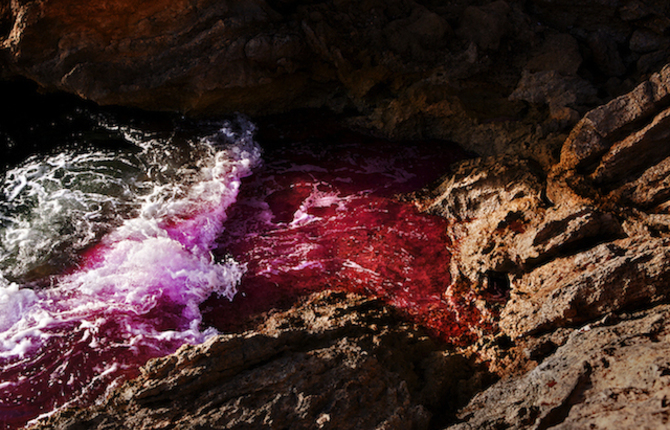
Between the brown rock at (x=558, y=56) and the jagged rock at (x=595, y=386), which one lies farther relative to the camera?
the brown rock at (x=558, y=56)

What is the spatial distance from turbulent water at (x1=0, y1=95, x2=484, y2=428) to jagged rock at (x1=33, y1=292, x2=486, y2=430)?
1.15m

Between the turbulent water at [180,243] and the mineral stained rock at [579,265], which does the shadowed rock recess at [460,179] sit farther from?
the turbulent water at [180,243]

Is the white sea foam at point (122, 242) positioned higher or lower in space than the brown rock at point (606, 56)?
lower

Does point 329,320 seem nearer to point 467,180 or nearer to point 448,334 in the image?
point 448,334

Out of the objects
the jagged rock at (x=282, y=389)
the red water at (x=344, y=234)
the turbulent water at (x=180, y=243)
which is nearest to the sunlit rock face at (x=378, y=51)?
the turbulent water at (x=180, y=243)

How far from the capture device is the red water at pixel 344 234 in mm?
5238

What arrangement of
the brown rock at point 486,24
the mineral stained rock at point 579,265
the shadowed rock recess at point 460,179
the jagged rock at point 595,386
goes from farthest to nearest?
the brown rock at point 486,24 → the shadowed rock recess at point 460,179 → the mineral stained rock at point 579,265 → the jagged rock at point 595,386

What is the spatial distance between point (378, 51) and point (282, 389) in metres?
5.87

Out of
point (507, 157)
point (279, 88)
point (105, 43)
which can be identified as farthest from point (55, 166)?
point (507, 157)

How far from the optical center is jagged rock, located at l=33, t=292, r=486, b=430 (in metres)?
3.15

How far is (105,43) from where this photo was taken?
7.14m

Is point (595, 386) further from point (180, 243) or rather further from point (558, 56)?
point (558, 56)

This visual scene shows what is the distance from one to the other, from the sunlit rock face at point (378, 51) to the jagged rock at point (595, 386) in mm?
3782

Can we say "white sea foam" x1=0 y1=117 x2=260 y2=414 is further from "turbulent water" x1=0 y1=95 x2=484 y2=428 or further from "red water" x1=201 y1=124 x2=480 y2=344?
"red water" x1=201 y1=124 x2=480 y2=344
